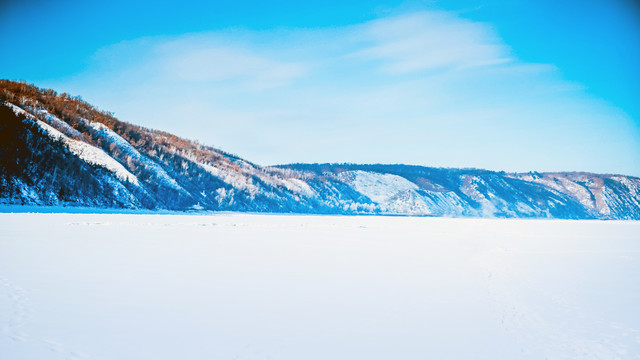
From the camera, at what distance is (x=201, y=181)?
5119cm

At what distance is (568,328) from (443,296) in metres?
2.06

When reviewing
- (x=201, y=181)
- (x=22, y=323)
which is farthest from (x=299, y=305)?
(x=201, y=181)

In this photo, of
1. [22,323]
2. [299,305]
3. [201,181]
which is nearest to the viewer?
[22,323]

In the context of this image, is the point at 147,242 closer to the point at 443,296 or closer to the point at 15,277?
the point at 15,277

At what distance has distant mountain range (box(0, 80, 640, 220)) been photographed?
1102 inches

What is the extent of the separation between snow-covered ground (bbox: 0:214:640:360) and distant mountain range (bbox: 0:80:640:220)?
17.9 metres

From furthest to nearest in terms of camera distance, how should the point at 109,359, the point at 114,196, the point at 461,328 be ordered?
the point at 114,196, the point at 461,328, the point at 109,359

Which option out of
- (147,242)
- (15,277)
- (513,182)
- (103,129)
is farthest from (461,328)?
(513,182)

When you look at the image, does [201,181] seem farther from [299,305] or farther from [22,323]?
[22,323]

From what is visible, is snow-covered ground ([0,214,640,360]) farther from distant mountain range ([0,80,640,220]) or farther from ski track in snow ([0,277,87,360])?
distant mountain range ([0,80,640,220])

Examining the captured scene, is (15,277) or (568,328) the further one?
(15,277)

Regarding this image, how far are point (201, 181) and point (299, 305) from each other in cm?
4635

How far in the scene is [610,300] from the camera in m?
7.60

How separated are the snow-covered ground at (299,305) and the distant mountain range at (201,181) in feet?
58.7
